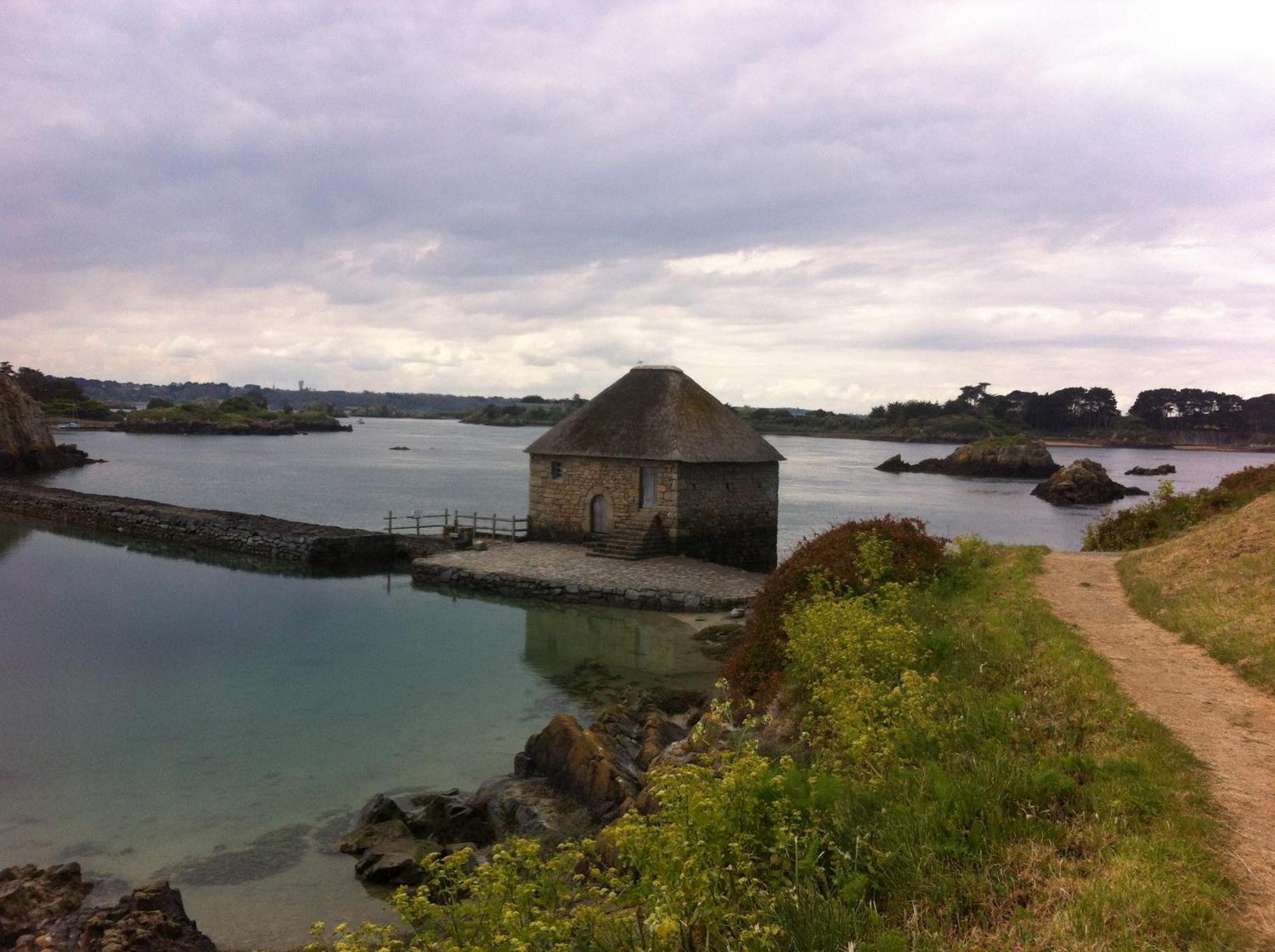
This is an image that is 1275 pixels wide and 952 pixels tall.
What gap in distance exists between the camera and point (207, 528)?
3575 cm

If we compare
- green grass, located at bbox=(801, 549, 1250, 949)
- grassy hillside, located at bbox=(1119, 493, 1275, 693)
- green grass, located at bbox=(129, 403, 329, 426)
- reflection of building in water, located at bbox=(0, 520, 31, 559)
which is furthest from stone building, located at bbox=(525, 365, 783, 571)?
green grass, located at bbox=(129, 403, 329, 426)

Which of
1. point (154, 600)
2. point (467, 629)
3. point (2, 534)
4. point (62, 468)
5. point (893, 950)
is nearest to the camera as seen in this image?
point (893, 950)

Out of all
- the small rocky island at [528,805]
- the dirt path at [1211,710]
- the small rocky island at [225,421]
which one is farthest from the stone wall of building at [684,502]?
the small rocky island at [225,421]

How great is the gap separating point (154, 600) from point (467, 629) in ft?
32.9

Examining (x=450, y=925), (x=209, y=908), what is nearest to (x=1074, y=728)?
(x=450, y=925)

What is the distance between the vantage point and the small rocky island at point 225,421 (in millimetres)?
140500

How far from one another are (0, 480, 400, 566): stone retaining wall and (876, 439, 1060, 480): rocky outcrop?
73.8 meters

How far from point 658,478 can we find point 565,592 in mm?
4965

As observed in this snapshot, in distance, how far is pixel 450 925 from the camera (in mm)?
5031

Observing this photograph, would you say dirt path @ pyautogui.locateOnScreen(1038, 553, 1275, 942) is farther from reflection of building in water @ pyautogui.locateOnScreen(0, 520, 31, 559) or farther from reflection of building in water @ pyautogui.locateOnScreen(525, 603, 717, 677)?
reflection of building in water @ pyautogui.locateOnScreen(0, 520, 31, 559)

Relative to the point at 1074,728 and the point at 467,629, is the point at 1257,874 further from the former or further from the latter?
the point at 467,629

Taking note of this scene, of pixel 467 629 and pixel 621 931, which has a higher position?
pixel 621 931

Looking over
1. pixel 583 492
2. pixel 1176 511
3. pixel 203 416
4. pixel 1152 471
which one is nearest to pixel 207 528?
pixel 583 492

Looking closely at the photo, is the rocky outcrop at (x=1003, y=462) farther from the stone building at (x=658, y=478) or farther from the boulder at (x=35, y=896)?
the boulder at (x=35, y=896)
